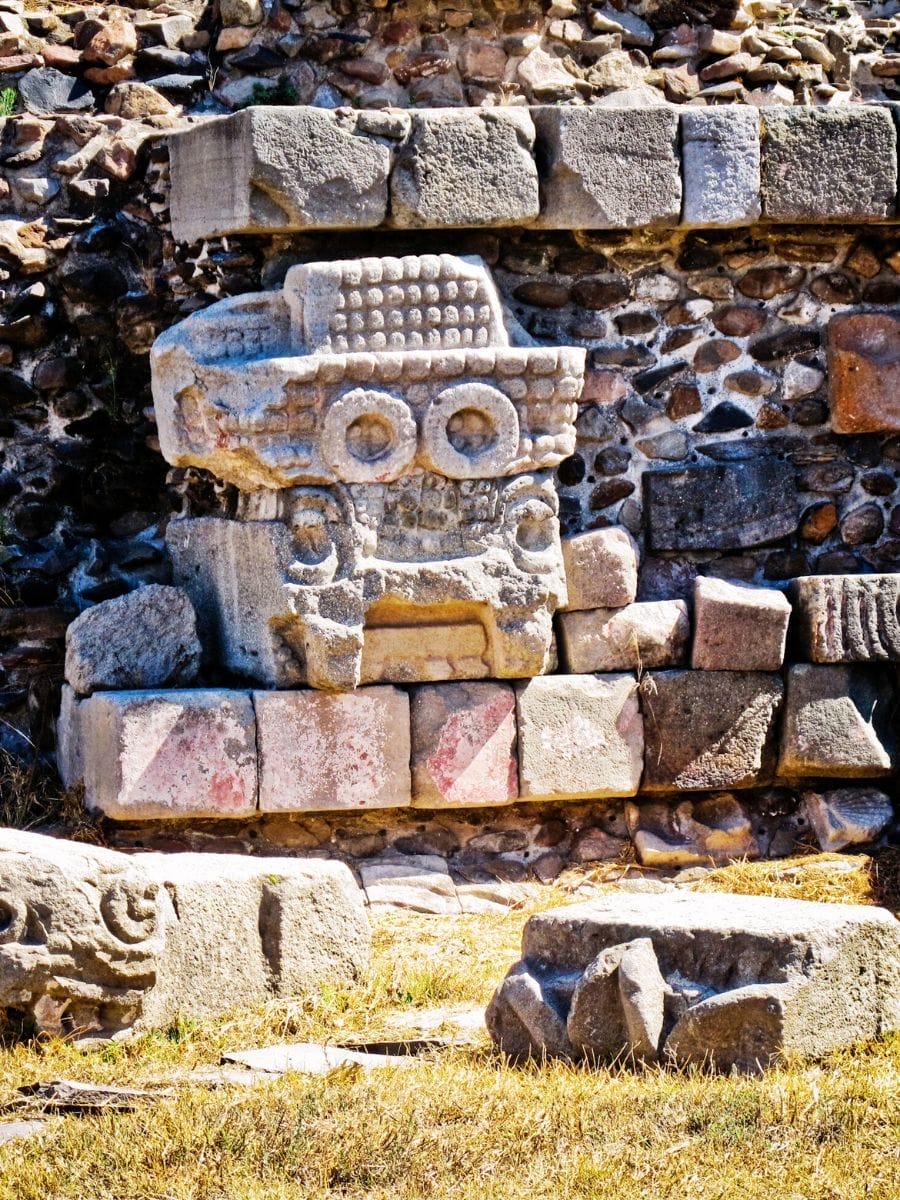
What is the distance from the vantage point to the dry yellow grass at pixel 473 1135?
3.96 m

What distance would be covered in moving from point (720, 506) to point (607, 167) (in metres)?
1.26

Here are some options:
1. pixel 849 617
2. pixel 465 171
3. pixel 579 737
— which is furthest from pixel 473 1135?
pixel 465 171

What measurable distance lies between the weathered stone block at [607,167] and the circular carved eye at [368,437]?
957 millimetres

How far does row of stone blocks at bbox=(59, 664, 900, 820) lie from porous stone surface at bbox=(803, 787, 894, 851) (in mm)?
95

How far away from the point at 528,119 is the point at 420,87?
0.68m

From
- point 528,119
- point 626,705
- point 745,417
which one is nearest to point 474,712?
point 626,705

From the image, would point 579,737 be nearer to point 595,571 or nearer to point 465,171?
point 595,571

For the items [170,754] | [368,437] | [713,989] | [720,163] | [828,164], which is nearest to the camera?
[713,989]

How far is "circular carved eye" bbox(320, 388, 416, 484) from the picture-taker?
634 centimetres

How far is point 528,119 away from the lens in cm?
668

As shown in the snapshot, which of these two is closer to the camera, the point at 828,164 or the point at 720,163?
the point at 720,163

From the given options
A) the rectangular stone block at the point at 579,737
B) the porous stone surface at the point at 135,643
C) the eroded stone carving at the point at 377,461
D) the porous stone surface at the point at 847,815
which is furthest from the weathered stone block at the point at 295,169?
the porous stone surface at the point at 847,815

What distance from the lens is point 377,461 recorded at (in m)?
6.41

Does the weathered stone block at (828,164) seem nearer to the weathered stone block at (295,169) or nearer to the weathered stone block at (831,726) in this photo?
the weathered stone block at (295,169)
